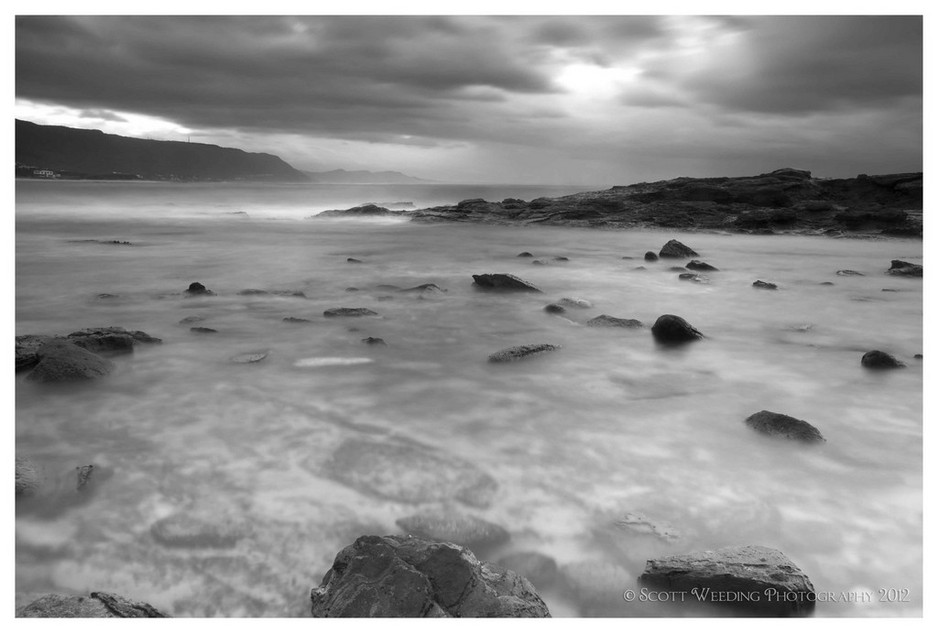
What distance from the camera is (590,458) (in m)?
3.71

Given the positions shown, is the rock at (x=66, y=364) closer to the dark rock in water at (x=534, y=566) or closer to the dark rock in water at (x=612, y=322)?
the dark rock in water at (x=534, y=566)

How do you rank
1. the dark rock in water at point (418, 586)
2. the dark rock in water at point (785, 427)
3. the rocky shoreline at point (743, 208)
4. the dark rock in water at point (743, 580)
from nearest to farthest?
the dark rock in water at point (418, 586), the dark rock in water at point (743, 580), the dark rock in water at point (785, 427), the rocky shoreline at point (743, 208)

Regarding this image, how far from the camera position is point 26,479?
10.5 feet

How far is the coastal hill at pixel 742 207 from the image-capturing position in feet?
73.0

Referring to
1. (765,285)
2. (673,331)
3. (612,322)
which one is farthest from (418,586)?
(765,285)

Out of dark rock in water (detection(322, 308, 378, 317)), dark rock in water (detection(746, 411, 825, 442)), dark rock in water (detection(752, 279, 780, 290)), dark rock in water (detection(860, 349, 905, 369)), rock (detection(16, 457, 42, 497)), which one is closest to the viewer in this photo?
rock (detection(16, 457, 42, 497))

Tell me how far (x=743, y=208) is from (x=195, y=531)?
26.2 metres

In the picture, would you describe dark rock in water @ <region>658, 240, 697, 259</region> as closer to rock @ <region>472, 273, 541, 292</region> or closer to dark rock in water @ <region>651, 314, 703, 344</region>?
rock @ <region>472, 273, 541, 292</region>

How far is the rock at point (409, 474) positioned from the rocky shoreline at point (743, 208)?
20.6 meters

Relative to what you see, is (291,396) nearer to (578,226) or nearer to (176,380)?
(176,380)

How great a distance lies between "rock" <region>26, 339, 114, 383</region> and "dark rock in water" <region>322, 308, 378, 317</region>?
2799 mm

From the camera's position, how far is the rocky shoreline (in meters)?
21.9

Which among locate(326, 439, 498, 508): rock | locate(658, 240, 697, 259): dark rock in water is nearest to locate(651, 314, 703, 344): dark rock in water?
locate(326, 439, 498, 508): rock

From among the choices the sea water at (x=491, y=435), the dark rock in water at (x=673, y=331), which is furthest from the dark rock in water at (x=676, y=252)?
the dark rock in water at (x=673, y=331)
